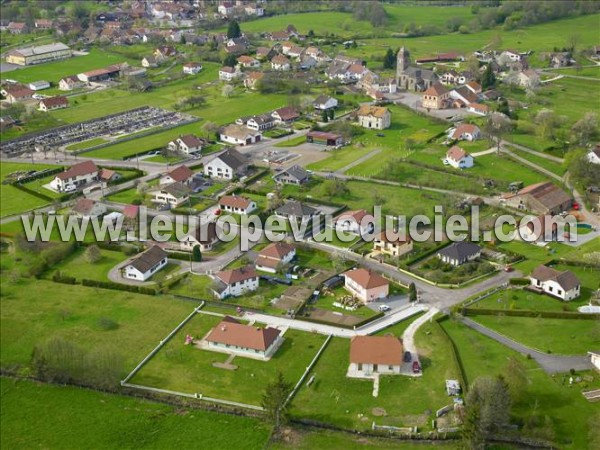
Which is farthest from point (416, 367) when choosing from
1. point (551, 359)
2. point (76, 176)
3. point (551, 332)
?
point (76, 176)

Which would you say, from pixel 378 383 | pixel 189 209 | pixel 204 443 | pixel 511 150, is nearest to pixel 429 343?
pixel 378 383

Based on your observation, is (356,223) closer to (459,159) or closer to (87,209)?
(459,159)

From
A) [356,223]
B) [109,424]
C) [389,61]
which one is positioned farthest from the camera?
[389,61]

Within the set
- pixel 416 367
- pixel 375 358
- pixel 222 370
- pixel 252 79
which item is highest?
pixel 252 79

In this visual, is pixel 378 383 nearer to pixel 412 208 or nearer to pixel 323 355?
pixel 323 355

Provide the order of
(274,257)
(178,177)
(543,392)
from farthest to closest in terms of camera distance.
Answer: (178,177)
(274,257)
(543,392)

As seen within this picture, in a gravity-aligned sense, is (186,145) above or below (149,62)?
below

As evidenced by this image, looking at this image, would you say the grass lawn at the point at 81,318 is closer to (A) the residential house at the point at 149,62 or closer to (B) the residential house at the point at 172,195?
(B) the residential house at the point at 172,195
